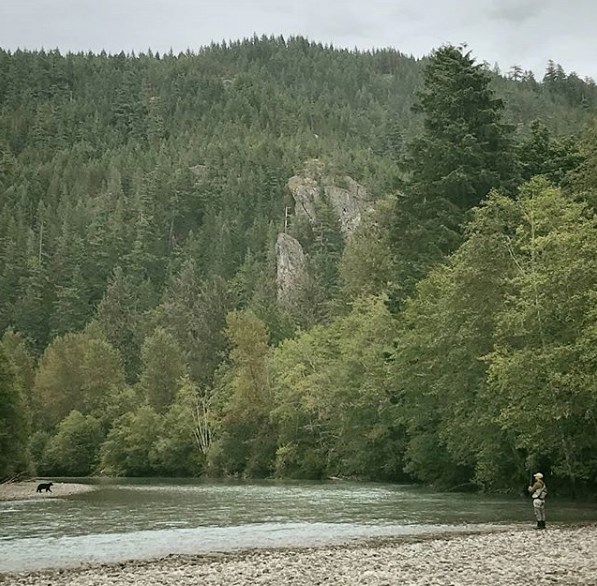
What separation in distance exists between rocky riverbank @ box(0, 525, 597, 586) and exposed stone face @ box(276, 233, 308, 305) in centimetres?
12059

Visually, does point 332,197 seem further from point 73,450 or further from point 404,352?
point 404,352

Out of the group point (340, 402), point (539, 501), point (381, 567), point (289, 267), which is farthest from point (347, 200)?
point (381, 567)

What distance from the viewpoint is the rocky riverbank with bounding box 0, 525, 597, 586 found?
62.9ft

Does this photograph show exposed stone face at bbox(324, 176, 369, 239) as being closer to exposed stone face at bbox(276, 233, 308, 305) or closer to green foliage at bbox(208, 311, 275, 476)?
exposed stone face at bbox(276, 233, 308, 305)

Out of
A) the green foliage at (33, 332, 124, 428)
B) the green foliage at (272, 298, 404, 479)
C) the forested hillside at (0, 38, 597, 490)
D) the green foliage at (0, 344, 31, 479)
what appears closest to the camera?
the forested hillside at (0, 38, 597, 490)

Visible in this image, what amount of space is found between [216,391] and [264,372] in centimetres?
1156

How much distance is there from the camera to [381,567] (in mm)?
21172

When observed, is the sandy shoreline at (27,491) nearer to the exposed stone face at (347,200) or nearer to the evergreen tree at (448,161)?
the evergreen tree at (448,161)

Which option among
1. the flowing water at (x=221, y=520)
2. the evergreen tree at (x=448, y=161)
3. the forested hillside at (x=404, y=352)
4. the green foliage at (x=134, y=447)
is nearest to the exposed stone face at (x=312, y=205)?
the forested hillside at (x=404, y=352)

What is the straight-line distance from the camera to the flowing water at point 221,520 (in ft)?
89.9

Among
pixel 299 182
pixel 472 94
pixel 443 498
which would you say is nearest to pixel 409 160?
pixel 472 94

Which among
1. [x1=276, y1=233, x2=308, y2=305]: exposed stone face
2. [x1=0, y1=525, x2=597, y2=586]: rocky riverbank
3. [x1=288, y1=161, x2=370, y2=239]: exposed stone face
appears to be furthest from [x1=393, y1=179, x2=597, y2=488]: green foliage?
[x1=288, y1=161, x2=370, y2=239]: exposed stone face

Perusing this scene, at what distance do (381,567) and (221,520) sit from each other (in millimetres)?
16490

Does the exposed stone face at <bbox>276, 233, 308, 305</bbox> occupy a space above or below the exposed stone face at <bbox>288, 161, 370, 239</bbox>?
below
